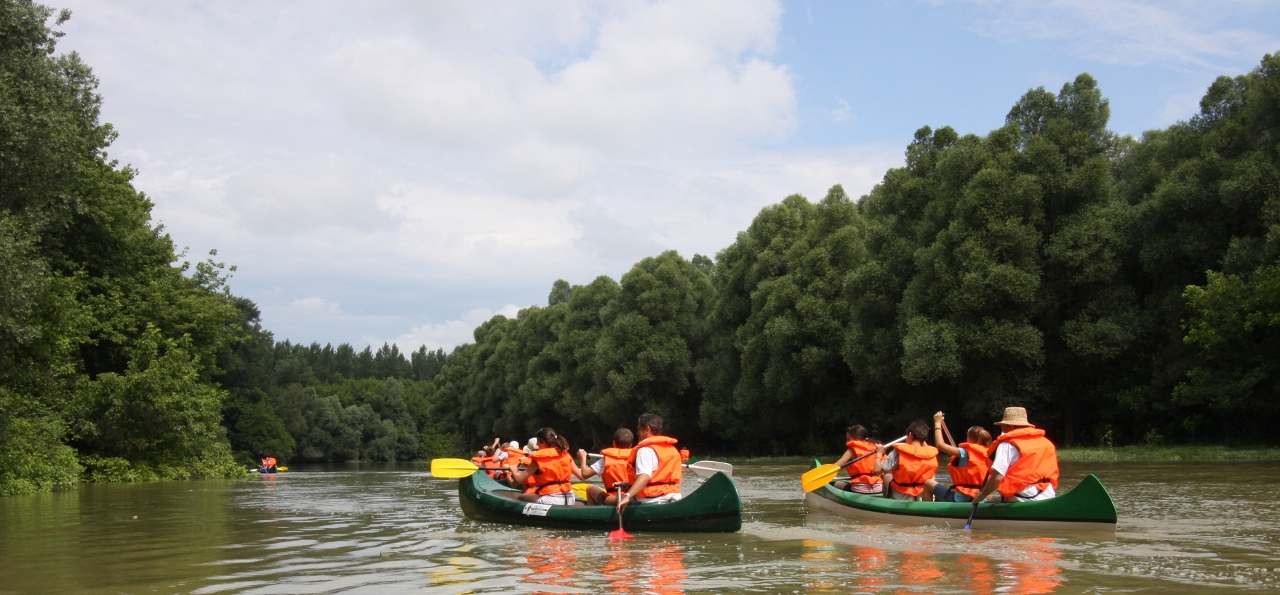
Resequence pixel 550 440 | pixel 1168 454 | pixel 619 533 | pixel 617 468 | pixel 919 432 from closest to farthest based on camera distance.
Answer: pixel 619 533, pixel 617 468, pixel 550 440, pixel 919 432, pixel 1168 454

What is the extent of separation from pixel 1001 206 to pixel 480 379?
183 feet

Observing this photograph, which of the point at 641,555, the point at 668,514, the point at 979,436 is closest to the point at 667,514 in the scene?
the point at 668,514

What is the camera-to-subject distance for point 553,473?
44.5ft

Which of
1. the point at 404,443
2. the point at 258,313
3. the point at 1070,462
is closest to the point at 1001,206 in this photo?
the point at 1070,462

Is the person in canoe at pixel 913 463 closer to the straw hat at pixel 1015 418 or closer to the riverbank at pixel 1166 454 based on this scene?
the straw hat at pixel 1015 418

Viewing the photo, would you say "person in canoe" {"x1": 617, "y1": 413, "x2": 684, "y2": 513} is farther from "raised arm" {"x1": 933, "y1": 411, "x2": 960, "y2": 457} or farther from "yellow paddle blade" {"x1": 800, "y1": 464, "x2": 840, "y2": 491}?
"raised arm" {"x1": 933, "y1": 411, "x2": 960, "y2": 457}

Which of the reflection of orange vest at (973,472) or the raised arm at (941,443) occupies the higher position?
the raised arm at (941,443)

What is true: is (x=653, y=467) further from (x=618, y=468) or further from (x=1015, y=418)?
(x=1015, y=418)

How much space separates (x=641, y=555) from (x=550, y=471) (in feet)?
13.0

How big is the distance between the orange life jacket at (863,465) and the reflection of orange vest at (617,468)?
4460 mm

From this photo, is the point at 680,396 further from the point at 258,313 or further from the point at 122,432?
the point at 258,313

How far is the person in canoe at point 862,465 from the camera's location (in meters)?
15.2

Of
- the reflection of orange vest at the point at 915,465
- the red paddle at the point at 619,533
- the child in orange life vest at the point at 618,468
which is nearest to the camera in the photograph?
the red paddle at the point at 619,533

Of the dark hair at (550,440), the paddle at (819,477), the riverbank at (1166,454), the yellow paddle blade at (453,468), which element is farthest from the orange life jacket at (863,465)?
the riverbank at (1166,454)
